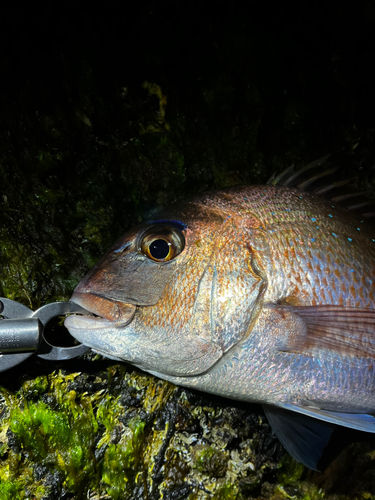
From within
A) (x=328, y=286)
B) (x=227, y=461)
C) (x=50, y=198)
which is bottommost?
(x=227, y=461)

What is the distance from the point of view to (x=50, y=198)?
153 cm

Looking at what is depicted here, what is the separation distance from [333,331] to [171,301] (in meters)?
0.56

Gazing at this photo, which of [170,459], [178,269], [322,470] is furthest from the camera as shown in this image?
[322,470]

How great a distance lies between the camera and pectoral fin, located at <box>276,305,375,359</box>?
1.08 metres

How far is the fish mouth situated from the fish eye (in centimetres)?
19

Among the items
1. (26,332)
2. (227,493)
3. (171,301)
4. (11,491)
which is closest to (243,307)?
(171,301)

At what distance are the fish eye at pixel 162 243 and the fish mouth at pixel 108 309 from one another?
19cm

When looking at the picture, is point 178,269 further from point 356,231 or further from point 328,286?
point 356,231

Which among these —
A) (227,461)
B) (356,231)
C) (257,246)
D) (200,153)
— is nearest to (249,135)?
(200,153)

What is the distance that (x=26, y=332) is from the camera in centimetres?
107

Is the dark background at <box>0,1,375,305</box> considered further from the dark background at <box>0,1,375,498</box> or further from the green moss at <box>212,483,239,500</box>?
the green moss at <box>212,483,239,500</box>

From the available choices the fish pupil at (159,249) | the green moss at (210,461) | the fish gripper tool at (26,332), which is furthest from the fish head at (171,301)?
the green moss at (210,461)

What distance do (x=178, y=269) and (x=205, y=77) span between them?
1399 mm

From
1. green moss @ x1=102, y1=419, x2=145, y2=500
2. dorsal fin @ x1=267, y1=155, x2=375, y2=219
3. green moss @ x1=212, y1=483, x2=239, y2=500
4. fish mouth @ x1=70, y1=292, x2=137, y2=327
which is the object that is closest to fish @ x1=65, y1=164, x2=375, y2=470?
fish mouth @ x1=70, y1=292, x2=137, y2=327
